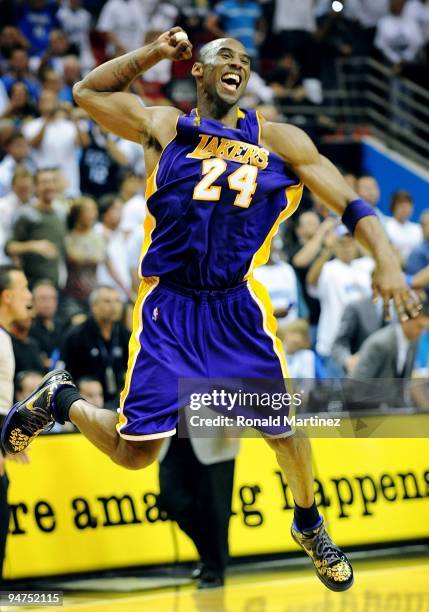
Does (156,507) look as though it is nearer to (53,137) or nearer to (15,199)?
(15,199)

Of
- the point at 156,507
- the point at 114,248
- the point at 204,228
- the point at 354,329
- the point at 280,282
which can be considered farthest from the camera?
the point at 114,248

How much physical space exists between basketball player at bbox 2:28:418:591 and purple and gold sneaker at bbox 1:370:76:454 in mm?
224

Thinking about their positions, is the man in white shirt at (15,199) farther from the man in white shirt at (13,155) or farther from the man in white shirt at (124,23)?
the man in white shirt at (124,23)

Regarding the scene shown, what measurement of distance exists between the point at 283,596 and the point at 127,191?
5714 millimetres

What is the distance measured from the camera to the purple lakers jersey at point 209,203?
5.77 meters

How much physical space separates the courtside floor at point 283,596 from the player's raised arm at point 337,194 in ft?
7.10

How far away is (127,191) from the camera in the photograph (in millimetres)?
12062

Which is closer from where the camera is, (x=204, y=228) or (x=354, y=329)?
(x=204, y=228)

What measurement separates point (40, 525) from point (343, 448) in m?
2.29

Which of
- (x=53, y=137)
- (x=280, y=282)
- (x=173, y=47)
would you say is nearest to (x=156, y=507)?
(x=280, y=282)

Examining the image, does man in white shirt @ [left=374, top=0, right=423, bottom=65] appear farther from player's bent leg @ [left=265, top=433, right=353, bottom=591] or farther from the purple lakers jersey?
player's bent leg @ [left=265, top=433, right=353, bottom=591]

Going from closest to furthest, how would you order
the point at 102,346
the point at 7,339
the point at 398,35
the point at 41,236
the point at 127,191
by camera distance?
the point at 7,339
the point at 102,346
the point at 41,236
the point at 127,191
the point at 398,35

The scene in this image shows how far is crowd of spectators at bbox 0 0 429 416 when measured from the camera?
9.65 m

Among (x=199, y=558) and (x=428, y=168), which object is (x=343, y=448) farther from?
(x=428, y=168)
